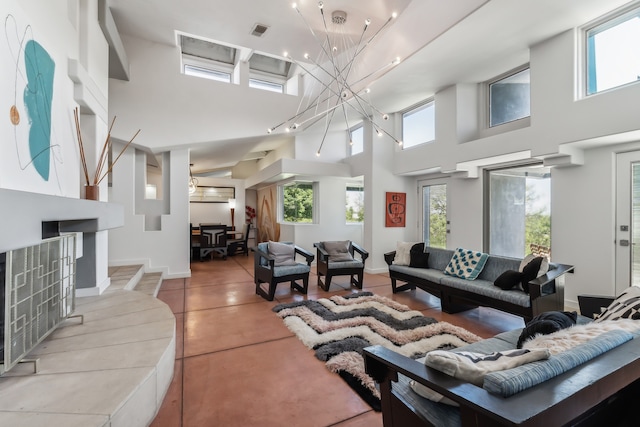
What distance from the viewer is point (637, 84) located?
2.79 metres

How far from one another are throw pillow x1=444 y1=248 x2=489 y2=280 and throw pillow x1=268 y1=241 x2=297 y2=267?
7.69 feet

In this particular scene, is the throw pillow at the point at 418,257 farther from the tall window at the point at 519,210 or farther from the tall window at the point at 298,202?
the tall window at the point at 298,202

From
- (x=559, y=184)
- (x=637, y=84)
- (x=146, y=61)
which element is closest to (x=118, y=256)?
(x=146, y=61)

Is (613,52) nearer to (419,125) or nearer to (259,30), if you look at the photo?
(419,125)

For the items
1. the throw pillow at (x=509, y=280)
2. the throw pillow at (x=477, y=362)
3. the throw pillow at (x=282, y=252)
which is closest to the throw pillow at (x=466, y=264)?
the throw pillow at (x=509, y=280)

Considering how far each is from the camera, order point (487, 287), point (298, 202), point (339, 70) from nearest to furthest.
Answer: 1. point (487, 287)
2. point (339, 70)
3. point (298, 202)

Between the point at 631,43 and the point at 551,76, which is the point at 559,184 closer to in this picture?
the point at 551,76

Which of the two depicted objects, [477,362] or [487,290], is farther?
[487,290]

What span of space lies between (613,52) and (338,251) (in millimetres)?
4264

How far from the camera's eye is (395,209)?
6.09m

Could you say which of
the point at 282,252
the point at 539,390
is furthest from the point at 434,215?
the point at 539,390

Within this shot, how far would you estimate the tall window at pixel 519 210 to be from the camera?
13.5 feet

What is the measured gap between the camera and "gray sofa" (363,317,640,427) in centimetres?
85

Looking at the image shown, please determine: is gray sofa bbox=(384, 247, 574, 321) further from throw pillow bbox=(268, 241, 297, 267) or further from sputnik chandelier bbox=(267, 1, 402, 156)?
sputnik chandelier bbox=(267, 1, 402, 156)
